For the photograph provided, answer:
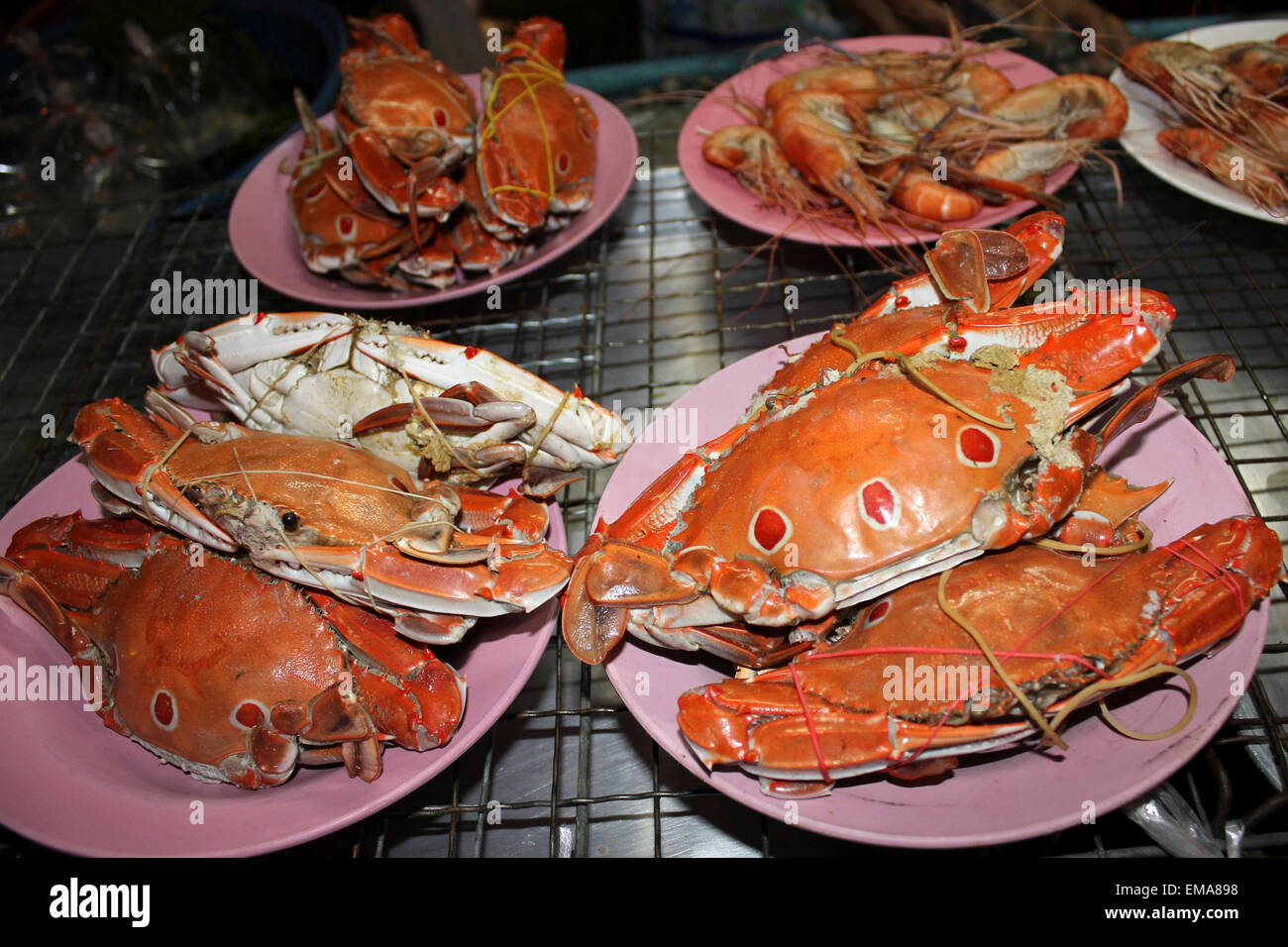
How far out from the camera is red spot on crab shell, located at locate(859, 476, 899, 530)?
4.90 ft

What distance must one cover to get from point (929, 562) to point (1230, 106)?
238 cm

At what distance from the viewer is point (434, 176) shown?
2492 mm

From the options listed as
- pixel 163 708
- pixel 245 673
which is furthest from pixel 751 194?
pixel 163 708

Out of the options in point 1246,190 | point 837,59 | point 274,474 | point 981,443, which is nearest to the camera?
point 981,443

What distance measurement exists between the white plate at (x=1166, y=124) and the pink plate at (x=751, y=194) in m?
0.29

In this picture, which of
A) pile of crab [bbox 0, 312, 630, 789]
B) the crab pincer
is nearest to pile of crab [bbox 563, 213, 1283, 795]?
the crab pincer

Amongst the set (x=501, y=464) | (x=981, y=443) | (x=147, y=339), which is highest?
(x=981, y=443)

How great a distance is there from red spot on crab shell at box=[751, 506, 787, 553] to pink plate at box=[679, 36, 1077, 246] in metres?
1.25

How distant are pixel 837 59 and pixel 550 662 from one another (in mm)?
2651

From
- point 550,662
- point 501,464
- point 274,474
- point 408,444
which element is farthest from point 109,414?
point 550,662

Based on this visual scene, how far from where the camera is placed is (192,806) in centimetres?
159

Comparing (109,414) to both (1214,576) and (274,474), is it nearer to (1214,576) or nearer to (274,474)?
(274,474)

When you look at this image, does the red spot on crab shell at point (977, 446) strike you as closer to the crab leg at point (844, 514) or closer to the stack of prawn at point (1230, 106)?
the crab leg at point (844, 514)

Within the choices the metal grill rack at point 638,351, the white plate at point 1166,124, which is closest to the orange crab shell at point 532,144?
the metal grill rack at point 638,351
